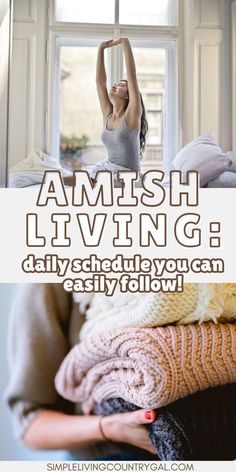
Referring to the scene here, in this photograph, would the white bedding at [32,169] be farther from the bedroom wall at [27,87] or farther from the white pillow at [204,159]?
the white pillow at [204,159]

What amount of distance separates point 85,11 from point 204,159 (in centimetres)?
26

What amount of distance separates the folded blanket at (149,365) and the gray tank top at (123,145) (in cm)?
22

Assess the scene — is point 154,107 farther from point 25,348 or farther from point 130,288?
point 25,348

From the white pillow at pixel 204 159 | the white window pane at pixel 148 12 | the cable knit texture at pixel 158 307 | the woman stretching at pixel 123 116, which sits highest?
the white window pane at pixel 148 12

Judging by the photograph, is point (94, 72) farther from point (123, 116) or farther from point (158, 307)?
point (158, 307)

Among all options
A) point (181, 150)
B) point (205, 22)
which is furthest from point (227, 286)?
point (205, 22)

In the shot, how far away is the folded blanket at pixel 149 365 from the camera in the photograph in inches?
24.8

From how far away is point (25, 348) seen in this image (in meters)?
0.69

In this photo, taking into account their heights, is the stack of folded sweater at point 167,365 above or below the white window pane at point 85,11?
below

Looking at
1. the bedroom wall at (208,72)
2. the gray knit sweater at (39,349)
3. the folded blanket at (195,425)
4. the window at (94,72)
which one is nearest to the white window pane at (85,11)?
the window at (94,72)

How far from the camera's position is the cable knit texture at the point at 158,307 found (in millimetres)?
651

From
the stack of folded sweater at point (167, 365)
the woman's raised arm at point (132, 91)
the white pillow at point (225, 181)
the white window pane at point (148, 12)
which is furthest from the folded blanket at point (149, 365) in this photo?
the white window pane at point (148, 12)

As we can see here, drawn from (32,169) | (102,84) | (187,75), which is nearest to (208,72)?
(187,75)

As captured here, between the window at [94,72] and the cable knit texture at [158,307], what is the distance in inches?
6.9
